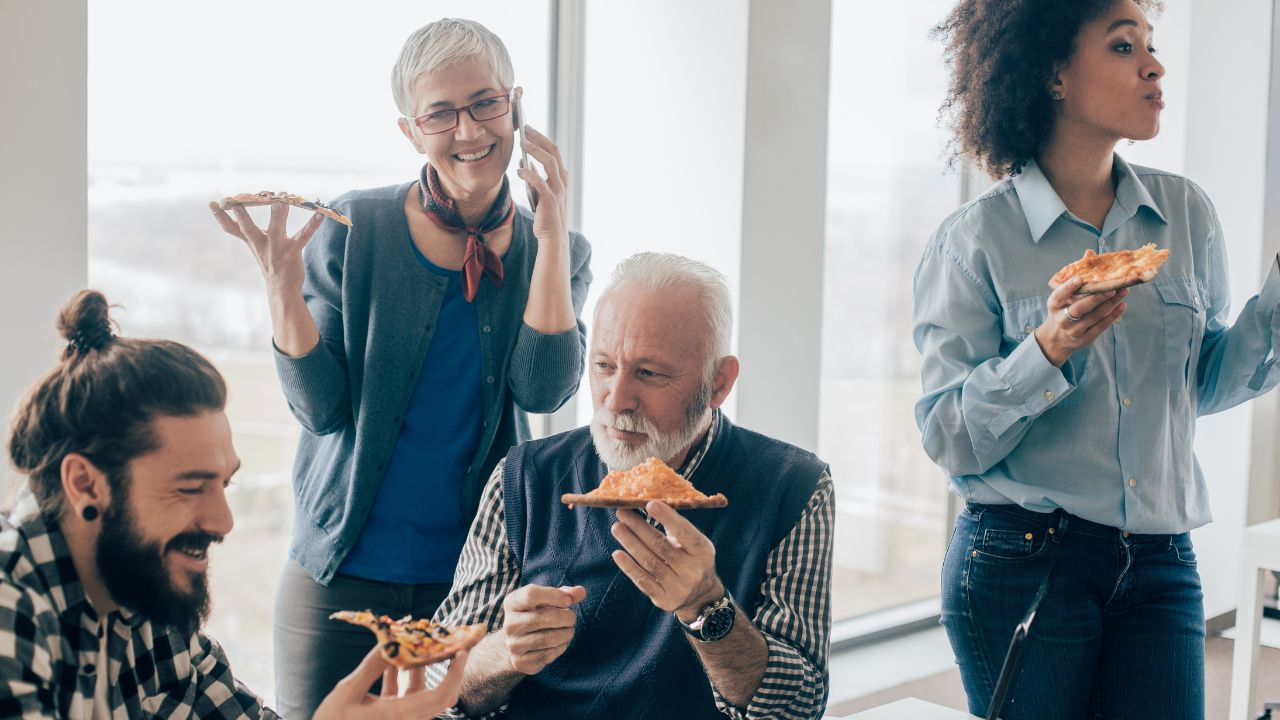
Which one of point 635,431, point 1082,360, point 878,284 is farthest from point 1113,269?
point 878,284

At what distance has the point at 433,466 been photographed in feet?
7.54

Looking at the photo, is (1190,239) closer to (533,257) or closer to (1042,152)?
(1042,152)

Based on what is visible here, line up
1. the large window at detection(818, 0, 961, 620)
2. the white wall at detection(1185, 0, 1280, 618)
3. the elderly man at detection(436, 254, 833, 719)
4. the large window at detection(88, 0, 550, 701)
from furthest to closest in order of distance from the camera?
the white wall at detection(1185, 0, 1280, 618) < the large window at detection(818, 0, 961, 620) < the large window at detection(88, 0, 550, 701) < the elderly man at detection(436, 254, 833, 719)

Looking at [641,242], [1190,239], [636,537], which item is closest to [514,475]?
[636,537]

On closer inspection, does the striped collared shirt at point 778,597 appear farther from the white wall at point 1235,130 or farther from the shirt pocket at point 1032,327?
the white wall at point 1235,130

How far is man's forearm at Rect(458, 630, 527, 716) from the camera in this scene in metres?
1.79

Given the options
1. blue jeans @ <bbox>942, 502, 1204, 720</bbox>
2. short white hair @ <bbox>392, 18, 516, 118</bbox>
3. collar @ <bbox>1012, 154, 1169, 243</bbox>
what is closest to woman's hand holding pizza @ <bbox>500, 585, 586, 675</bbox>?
blue jeans @ <bbox>942, 502, 1204, 720</bbox>

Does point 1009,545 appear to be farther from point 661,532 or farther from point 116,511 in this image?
point 116,511

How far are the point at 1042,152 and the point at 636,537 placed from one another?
1275mm

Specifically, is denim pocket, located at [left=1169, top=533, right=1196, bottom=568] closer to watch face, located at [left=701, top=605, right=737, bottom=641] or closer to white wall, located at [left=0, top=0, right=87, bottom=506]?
watch face, located at [left=701, top=605, right=737, bottom=641]

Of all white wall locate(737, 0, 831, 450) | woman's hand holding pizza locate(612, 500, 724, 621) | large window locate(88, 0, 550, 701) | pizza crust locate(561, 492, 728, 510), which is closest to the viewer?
woman's hand holding pizza locate(612, 500, 724, 621)

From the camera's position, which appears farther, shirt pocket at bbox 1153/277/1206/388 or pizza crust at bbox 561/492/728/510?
shirt pocket at bbox 1153/277/1206/388

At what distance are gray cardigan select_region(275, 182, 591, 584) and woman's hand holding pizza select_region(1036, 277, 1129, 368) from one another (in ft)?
3.05

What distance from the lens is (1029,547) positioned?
6.83ft
